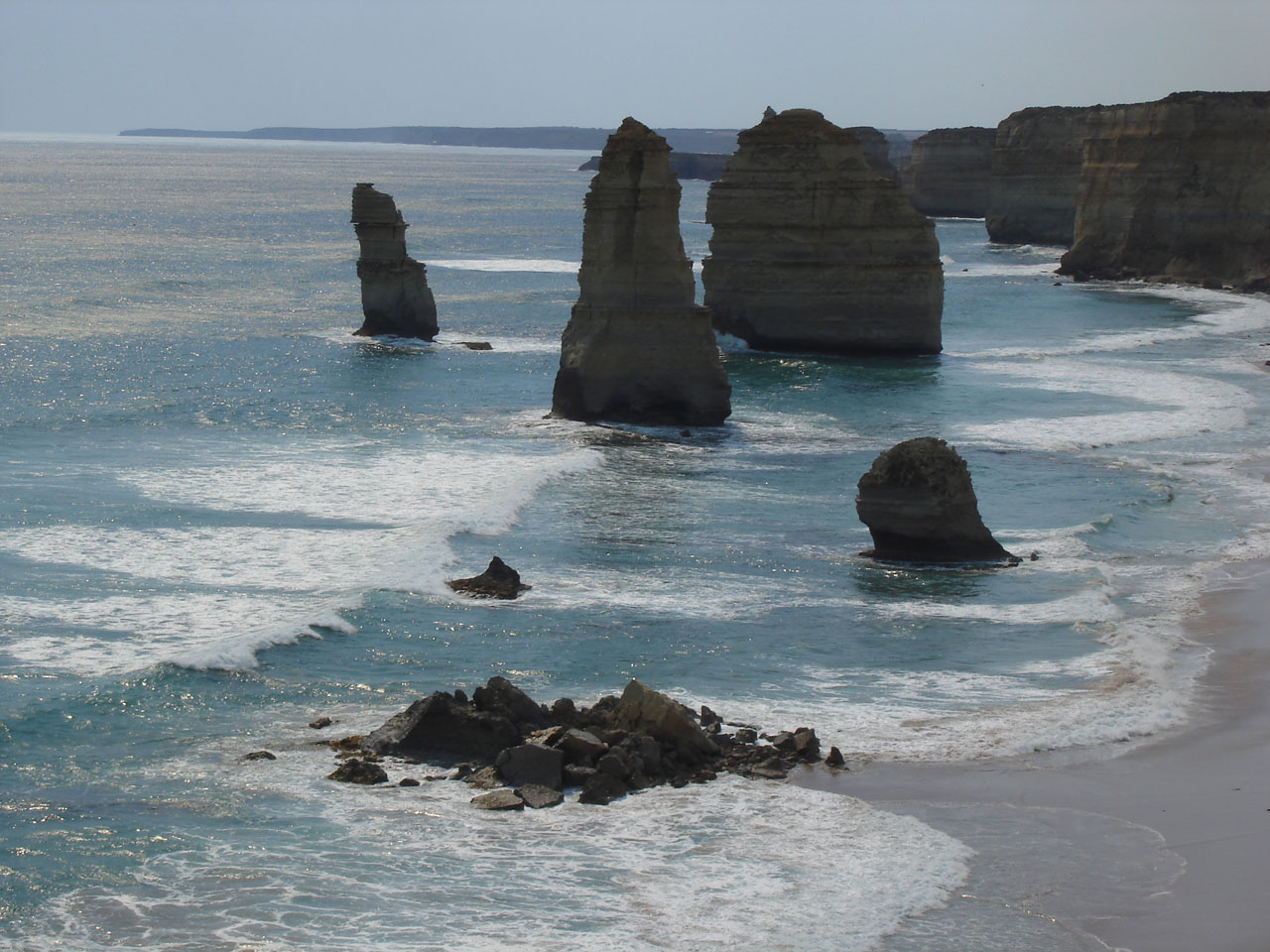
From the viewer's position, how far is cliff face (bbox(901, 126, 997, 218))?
117m

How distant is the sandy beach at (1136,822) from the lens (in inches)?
423

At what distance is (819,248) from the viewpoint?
4388 centimetres

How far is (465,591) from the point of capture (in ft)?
64.1

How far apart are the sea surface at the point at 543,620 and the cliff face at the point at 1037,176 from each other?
51.3m

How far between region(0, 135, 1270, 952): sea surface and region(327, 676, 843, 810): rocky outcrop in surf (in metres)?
0.29

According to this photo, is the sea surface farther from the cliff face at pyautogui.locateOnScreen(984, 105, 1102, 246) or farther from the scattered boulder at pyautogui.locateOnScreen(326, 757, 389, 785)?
the cliff face at pyautogui.locateOnScreen(984, 105, 1102, 246)

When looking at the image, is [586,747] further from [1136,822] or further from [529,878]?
[1136,822]

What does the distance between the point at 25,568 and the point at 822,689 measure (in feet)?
34.2

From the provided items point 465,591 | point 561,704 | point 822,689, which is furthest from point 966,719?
point 465,591

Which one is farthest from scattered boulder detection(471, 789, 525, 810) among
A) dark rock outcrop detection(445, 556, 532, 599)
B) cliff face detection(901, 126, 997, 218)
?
cliff face detection(901, 126, 997, 218)

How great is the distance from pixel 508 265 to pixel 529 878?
2765 inches

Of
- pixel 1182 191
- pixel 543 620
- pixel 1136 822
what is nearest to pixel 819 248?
pixel 543 620

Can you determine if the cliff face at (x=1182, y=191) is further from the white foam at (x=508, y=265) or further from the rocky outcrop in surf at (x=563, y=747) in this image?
the rocky outcrop in surf at (x=563, y=747)

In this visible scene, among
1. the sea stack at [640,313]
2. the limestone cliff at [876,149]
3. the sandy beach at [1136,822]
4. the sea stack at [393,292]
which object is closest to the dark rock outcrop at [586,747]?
the sandy beach at [1136,822]
